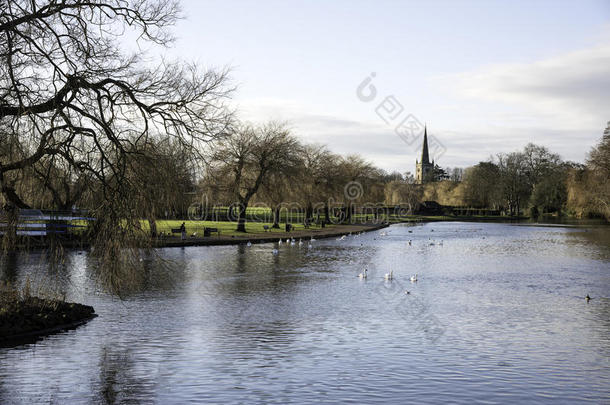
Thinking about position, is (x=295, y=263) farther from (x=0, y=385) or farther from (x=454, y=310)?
(x=0, y=385)

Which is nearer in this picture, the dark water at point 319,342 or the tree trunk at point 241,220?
the dark water at point 319,342

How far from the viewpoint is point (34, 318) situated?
14.6m

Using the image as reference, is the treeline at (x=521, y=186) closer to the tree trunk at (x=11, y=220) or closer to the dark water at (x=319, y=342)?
the dark water at (x=319, y=342)

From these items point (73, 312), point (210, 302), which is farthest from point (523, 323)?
point (73, 312)

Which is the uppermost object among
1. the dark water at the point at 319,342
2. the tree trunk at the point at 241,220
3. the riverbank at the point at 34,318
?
the tree trunk at the point at 241,220

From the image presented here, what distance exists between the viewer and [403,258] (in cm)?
3622

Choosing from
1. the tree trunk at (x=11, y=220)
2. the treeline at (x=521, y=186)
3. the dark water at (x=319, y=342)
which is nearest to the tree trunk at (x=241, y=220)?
the dark water at (x=319, y=342)

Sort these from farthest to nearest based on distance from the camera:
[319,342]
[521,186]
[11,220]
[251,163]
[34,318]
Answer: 1. [521,186]
2. [251,163]
3. [34,318]
4. [319,342]
5. [11,220]

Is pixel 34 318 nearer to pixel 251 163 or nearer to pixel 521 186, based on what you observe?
pixel 251 163

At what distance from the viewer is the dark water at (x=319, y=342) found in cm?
1094

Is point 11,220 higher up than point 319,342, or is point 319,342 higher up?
point 11,220

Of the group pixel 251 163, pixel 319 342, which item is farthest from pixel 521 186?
pixel 319 342

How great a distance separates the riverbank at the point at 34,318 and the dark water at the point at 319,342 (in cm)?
55

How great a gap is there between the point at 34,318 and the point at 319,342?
23.0 feet
